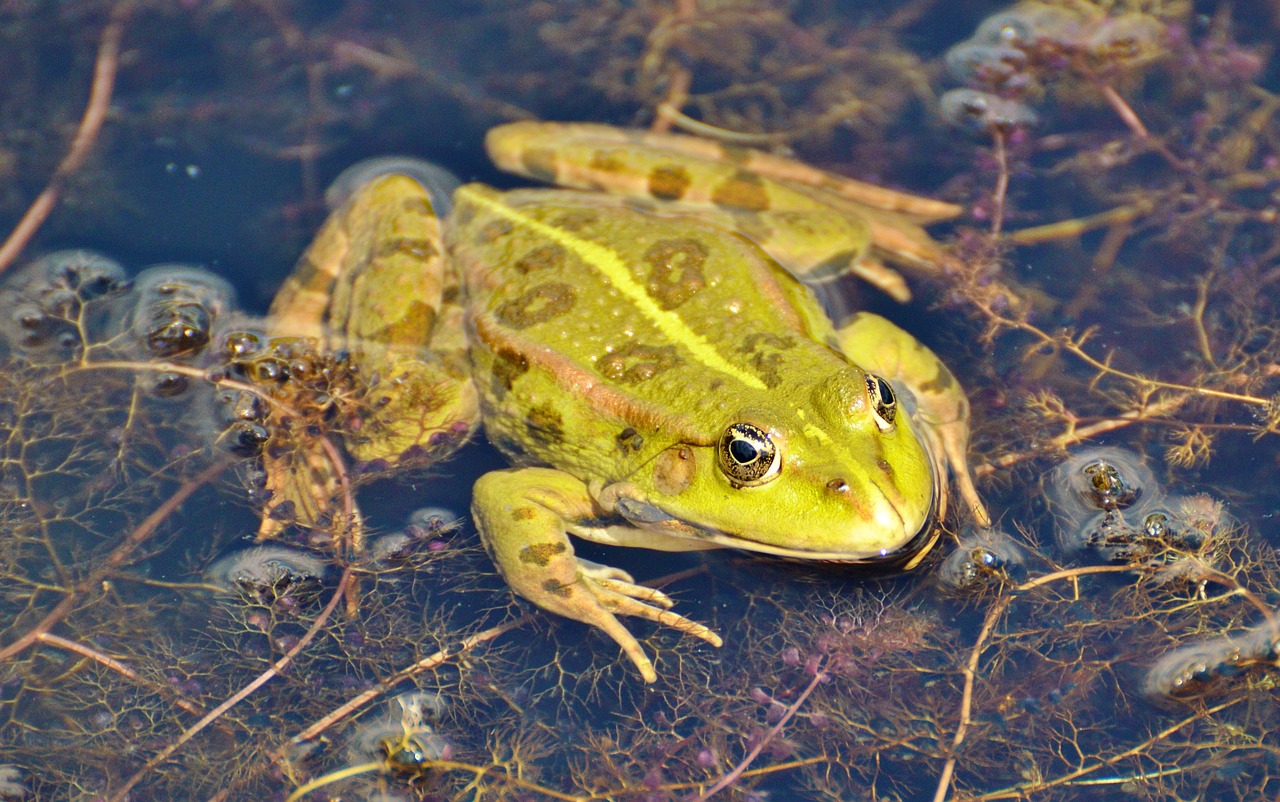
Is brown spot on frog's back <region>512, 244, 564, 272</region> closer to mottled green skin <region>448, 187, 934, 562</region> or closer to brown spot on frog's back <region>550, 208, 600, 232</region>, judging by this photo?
mottled green skin <region>448, 187, 934, 562</region>

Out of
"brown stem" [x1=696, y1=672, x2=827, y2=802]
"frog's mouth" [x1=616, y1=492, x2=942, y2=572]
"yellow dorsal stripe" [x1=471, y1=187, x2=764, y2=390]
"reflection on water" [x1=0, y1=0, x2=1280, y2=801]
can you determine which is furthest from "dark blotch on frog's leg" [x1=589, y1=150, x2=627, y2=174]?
"brown stem" [x1=696, y1=672, x2=827, y2=802]

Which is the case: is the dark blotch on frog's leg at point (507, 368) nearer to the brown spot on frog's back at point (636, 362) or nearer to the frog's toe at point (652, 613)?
the brown spot on frog's back at point (636, 362)

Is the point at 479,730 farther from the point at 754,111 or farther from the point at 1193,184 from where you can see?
the point at 1193,184

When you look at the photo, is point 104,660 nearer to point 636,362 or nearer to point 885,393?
point 636,362

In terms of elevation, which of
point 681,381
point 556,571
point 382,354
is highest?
point 681,381

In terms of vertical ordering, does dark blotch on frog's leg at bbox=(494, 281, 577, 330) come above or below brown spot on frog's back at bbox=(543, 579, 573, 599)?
above

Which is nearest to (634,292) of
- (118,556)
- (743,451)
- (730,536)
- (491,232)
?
(491,232)
